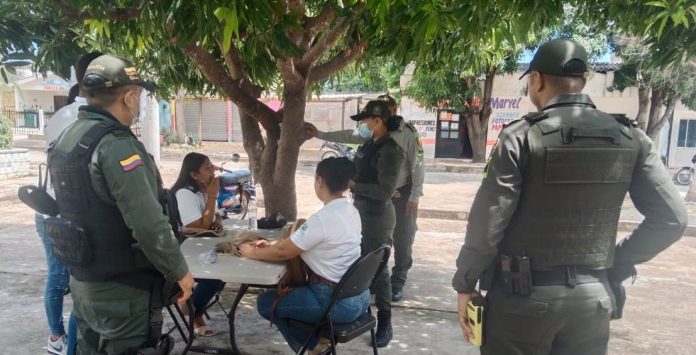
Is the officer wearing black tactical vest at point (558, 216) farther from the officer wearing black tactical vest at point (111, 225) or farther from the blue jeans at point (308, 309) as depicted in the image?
the officer wearing black tactical vest at point (111, 225)

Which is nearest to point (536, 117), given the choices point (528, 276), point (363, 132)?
point (528, 276)

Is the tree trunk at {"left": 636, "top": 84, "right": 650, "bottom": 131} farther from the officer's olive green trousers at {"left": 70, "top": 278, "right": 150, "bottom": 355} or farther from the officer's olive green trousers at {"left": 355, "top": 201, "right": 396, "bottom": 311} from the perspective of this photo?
the officer's olive green trousers at {"left": 70, "top": 278, "right": 150, "bottom": 355}

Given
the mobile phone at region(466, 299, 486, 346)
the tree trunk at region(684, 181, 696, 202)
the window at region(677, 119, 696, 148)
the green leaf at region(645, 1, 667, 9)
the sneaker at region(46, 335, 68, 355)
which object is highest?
the green leaf at region(645, 1, 667, 9)

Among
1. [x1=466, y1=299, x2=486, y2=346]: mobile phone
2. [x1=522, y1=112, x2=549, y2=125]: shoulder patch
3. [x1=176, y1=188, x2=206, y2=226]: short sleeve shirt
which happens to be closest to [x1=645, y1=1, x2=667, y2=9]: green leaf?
[x1=522, y1=112, x2=549, y2=125]: shoulder patch

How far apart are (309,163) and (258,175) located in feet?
44.8

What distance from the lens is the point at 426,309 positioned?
14.7 ft

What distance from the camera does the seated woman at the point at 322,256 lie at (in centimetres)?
282

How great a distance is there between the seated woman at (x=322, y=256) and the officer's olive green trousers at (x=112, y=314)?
793mm

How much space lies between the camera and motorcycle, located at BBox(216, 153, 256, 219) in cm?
774

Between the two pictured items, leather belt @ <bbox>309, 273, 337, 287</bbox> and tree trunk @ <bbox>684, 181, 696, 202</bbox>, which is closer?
leather belt @ <bbox>309, 273, 337, 287</bbox>

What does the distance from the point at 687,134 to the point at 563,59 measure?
18.6 metres

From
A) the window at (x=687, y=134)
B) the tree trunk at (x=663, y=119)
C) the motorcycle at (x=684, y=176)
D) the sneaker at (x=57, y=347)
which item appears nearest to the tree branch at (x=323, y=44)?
the sneaker at (x=57, y=347)

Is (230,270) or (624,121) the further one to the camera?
(230,270)

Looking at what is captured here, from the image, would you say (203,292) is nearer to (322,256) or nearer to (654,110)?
(322,256)
